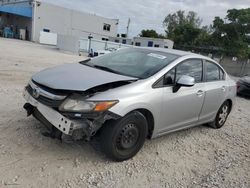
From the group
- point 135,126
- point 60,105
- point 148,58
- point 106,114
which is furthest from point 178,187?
point 148,58

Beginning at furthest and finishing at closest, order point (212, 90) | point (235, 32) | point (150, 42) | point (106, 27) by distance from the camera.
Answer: point (106, 27) < point (150, 42) < point (235, 32) < point (212, 90)

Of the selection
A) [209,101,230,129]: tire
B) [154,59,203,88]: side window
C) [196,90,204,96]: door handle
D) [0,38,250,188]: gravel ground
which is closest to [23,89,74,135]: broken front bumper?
[0,38,250,188]: gravel ground

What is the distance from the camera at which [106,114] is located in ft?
10.1

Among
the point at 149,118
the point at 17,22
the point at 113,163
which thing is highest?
the point at 17,22

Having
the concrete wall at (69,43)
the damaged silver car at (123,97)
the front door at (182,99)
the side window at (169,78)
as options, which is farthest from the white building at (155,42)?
the side window at (169,78)

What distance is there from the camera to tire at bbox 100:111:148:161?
3195mm

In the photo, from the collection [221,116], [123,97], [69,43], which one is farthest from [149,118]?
[69,43]

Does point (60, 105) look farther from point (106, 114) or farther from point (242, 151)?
point (242, 151)

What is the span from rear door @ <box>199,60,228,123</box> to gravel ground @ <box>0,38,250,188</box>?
1.67ft

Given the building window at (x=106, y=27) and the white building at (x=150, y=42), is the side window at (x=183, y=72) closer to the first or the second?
the white building at (x=150, y=42)

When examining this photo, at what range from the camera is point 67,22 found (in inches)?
1848

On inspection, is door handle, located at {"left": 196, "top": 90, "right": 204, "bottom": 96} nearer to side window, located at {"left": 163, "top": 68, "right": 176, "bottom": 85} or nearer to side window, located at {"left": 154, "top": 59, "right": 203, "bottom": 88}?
side window, located at {"left": 154, "top": 59, "right": 203, "bottom": 88}

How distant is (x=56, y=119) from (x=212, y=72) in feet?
10.9

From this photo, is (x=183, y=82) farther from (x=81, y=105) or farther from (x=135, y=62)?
(x=81, y=105)
